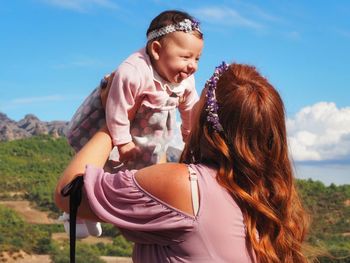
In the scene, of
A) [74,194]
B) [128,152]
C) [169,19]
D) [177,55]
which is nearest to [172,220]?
[74,194]

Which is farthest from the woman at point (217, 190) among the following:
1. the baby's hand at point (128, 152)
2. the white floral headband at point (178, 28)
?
the white floral headband at point (178, 28)

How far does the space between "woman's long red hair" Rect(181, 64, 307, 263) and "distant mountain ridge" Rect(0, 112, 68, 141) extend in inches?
3651

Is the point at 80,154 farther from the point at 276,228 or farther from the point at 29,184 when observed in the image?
the point at 29,184

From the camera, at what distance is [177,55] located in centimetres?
284

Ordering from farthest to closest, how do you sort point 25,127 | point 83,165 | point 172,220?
point 25,127, point 83,165, point 172,220

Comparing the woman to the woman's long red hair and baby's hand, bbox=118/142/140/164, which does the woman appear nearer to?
the woman's long red hair

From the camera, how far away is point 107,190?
82.5 inches

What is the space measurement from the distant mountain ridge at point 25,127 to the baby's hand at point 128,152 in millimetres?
91953

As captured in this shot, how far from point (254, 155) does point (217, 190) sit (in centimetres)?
15

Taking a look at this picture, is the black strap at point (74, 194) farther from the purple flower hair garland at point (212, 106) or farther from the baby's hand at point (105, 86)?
the baby's hand at point (105, 86)

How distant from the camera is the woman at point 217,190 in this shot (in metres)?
2.06

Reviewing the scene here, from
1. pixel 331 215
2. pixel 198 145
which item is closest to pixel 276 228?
pixel 198 145

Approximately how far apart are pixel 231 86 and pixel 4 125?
107 meters

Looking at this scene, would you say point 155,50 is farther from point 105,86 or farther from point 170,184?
point 170,184
